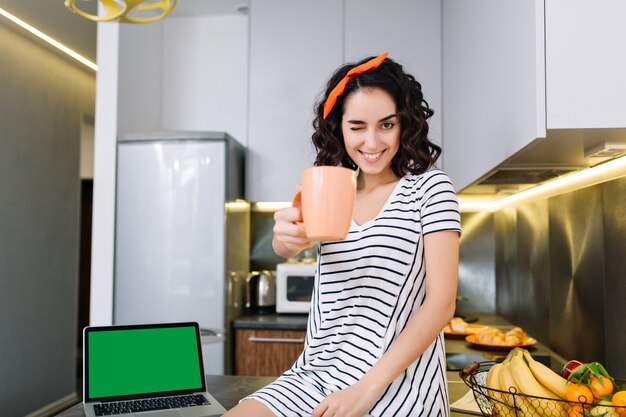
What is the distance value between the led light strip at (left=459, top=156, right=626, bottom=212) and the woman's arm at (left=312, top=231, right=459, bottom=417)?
0.70 meters

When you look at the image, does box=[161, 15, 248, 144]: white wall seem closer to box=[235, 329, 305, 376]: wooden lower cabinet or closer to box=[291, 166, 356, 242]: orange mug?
box=[235, 329, 305, 376]: wooden lower cabinet

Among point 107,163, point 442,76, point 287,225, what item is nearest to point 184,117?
point 107,163

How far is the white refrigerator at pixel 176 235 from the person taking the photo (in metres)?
2.71

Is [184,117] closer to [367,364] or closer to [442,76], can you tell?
[442,76]

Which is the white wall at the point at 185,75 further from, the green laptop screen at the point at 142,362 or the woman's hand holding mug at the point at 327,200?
the woman's hand holding mug at the point at 327,200

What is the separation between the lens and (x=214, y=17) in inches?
128

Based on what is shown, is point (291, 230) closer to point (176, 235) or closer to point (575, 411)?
point (575, 411)

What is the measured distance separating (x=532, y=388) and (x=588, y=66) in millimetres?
551

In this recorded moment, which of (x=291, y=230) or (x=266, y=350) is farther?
(x=266, y=350)

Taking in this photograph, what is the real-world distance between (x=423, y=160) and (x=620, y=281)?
75 centimetres

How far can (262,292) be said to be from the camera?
3.07m

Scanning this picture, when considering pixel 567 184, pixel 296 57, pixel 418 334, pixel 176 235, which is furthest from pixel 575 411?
pixel 296 57

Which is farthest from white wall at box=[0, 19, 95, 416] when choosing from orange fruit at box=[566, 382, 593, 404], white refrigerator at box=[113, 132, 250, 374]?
orange fruit at box=[566, 382, 593, 404]

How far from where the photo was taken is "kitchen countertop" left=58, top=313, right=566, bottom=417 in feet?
4.12
